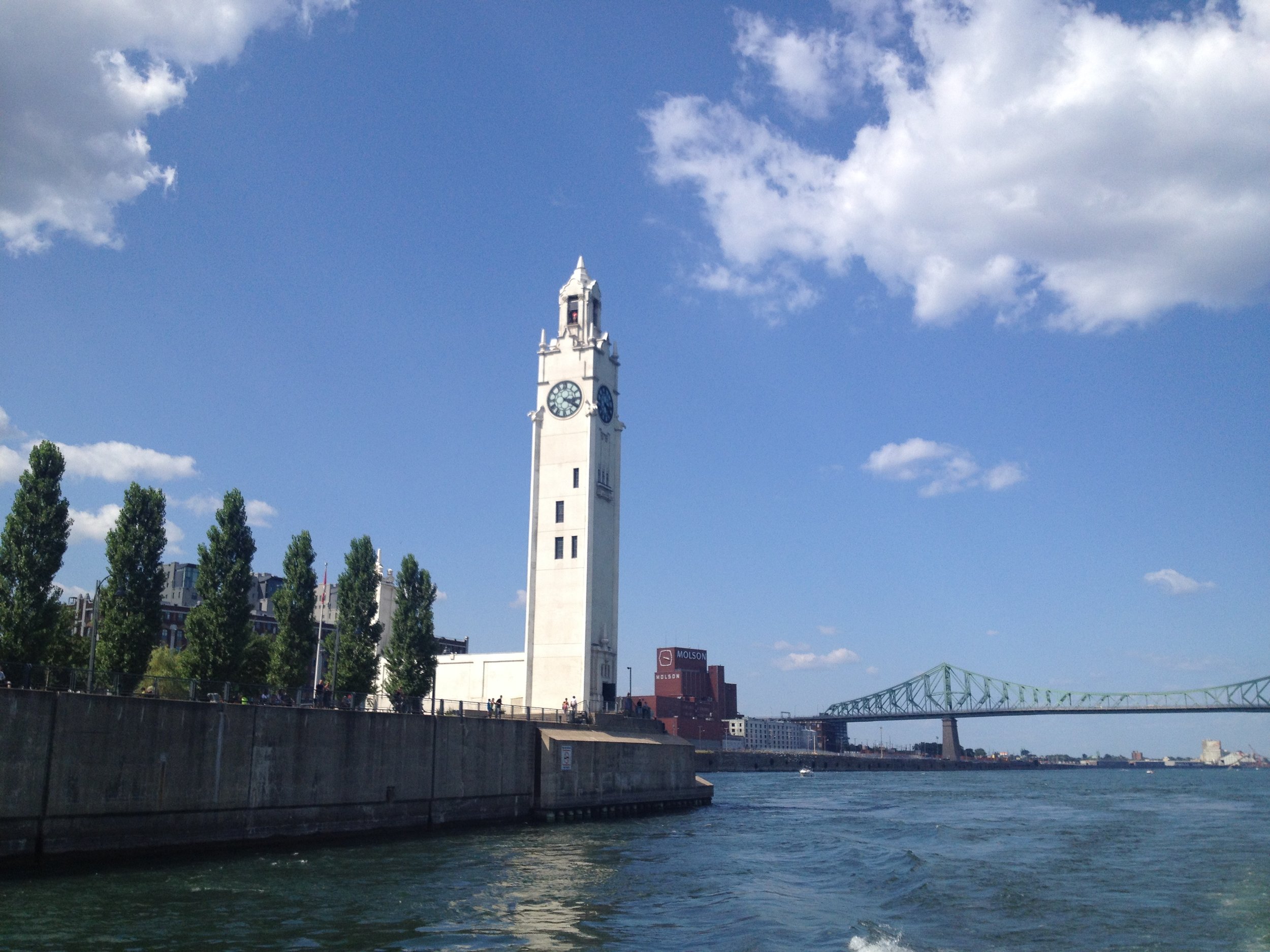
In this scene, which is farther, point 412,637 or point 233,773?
point 412,637

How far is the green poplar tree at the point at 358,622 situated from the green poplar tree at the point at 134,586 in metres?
14.2

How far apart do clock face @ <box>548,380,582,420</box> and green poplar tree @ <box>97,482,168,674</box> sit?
39044mm

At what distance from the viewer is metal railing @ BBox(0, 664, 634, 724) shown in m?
36.0

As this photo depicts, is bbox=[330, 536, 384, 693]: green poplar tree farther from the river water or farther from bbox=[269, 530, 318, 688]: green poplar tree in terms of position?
the river water

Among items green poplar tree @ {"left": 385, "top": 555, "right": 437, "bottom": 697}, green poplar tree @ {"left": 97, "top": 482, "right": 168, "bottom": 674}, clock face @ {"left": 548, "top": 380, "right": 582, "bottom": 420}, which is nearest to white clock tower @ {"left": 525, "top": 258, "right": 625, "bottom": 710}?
clock face @ {"left": 548, "top": 380, "right": 582, "bottom": 420}

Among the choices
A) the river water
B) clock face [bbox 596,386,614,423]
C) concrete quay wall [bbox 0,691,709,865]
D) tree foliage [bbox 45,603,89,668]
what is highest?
clock face [bbox 596,386,614,423]

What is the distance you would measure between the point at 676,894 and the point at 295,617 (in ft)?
113

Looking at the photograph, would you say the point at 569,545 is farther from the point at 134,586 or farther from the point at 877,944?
the point at 877,944

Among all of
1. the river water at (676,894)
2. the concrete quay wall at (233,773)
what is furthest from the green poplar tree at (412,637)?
the river water at (676,894)

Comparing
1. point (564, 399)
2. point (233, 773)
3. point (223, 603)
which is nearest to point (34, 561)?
point (223, 603)

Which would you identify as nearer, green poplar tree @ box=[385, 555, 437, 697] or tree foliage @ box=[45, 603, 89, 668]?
tree foliage @ box=[45, 603, 89, 668]

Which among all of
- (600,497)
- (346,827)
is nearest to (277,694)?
(346,827)

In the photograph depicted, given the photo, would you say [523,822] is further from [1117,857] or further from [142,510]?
[1117,857]

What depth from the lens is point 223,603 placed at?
5597 centimetres
